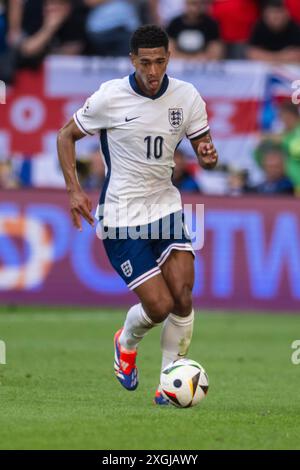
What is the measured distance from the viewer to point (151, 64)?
339 inches

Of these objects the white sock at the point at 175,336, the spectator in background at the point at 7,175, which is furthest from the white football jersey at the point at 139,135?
the spectator in background at the point at 7,175

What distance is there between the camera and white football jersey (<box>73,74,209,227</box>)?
887 cm

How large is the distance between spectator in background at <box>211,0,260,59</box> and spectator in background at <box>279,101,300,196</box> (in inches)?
69.1

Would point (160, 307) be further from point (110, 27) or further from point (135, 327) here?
point (110, 27)

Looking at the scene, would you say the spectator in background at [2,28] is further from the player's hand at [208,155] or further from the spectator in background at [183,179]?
the player's hand at [208,155]

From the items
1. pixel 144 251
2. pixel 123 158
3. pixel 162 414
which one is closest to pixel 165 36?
pixel 123 158

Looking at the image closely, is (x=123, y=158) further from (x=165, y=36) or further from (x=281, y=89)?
(x=281, y=89)

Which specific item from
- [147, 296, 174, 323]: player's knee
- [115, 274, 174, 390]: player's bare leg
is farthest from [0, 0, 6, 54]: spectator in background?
[147, 296, 174, 323]: player's knee

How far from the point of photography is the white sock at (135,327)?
8914mm

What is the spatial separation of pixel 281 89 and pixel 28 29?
4085mm

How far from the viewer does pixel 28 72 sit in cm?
1797

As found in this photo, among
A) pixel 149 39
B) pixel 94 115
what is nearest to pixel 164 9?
pixel 94 115

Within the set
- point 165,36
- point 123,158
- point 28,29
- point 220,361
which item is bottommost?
point 220,361

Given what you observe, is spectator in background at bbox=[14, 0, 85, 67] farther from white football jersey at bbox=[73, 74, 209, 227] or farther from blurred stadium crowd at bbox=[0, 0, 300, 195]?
white football jersey at bbox=[73, 74, 209, 227]
